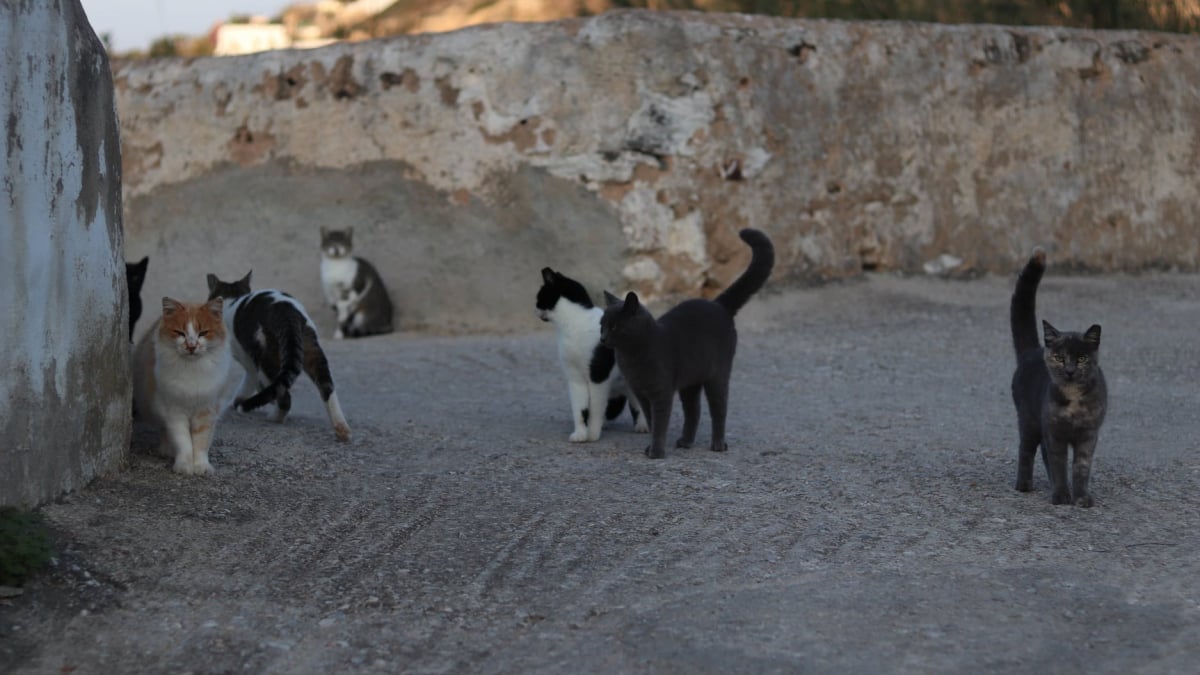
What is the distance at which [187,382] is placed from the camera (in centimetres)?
549

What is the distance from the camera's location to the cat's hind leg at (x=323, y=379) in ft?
21.1

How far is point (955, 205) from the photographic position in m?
11.5

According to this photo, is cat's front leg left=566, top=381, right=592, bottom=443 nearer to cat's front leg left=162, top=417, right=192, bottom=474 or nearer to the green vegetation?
cat's front leg left=162, top=417, right=192, bottom=474

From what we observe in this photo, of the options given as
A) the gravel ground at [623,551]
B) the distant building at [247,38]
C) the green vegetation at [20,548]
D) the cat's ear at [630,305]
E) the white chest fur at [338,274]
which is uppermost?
the distant building at [247,38]

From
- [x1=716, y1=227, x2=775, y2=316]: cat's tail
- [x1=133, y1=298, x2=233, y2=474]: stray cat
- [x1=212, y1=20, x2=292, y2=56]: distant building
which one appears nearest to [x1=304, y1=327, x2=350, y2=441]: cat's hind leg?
[x1=133, y1=298, x2=233, y2=474]: stray cat

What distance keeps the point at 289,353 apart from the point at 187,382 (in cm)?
100

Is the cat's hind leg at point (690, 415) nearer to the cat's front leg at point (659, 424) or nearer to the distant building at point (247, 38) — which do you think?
the cat's front leg at point (659, 424)

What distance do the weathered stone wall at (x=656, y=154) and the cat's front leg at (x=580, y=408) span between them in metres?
3.91

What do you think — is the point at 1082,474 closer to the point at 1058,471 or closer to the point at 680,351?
the point at 1058,471

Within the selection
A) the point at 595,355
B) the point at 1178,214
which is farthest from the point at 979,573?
the point at 1178,214

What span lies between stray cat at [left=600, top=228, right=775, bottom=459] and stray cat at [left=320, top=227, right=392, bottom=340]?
462cm

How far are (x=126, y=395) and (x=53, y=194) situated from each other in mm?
972

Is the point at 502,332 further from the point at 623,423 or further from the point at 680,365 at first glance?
the point at 680,365

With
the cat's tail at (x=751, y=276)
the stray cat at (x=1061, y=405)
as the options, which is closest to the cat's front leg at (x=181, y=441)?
the cat's tail at (x=751, y=276)
